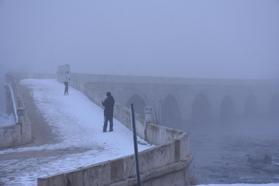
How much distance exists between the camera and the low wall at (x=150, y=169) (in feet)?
25.2

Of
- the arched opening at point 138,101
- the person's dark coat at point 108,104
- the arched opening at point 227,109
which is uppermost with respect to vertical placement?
the person's dark coat at point 108,104

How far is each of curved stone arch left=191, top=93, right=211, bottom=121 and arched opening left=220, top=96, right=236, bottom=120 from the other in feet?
8.07

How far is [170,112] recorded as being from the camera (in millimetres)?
46750

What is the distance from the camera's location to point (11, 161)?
10297 millimetres

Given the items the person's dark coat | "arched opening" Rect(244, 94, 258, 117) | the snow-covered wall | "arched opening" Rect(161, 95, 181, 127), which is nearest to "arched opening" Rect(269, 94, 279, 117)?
"arched opening" Rect(244, 94, 258, 117)

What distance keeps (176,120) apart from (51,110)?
29.2 m

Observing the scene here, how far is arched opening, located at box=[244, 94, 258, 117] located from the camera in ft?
174

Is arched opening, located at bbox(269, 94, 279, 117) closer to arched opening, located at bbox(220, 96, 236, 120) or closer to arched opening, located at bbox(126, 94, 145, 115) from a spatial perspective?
arched opening, located at bbox(220, 96, 236, 120)

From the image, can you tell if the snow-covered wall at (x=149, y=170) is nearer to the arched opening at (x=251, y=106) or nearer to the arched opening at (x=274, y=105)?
the arched opening at (x=251, y=106)

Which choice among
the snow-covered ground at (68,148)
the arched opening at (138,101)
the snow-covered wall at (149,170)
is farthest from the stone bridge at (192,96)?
the snow-covered wall at (149,170)

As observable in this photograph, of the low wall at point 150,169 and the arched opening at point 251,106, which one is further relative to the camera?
the arched opening at point 251,106

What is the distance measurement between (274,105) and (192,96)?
16.5m

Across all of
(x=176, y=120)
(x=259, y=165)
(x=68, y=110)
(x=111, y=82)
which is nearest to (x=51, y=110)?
(x=68, y=110)

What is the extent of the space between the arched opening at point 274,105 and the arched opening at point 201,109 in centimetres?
1095
